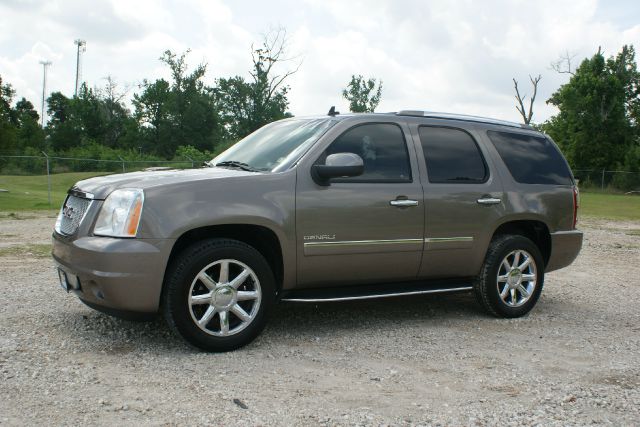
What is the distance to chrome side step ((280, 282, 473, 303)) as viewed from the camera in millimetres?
5000

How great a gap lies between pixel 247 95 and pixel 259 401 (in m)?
63.8

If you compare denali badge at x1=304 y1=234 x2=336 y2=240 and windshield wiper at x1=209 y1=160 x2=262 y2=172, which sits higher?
windshield wiper at x1=209 y1=160 x2=262 y2=172

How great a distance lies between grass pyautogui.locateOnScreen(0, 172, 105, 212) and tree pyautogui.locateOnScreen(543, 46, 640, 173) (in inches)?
1445

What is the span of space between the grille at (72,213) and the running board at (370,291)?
165 centimetres

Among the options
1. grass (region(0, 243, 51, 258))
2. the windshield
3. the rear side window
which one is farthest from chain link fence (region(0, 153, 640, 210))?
the rear side window

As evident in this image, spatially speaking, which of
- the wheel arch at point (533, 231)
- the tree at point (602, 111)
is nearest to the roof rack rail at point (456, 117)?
the wheel arch at point (533, 231)

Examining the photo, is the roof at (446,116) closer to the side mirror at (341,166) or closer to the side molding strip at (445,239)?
the side mirror at (341,166)

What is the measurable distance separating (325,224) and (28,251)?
6.50m

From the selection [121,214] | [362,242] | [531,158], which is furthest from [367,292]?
[531,158]

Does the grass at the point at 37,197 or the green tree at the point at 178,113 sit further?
the green tree at the point at 178,113

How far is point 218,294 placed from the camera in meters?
4.57

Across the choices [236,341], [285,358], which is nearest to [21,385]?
[236,341]

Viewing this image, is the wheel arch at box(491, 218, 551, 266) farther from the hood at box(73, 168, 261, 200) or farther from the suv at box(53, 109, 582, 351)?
the hood at box(73, 168, 261, 200)

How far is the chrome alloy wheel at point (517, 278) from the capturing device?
19.9 ft
